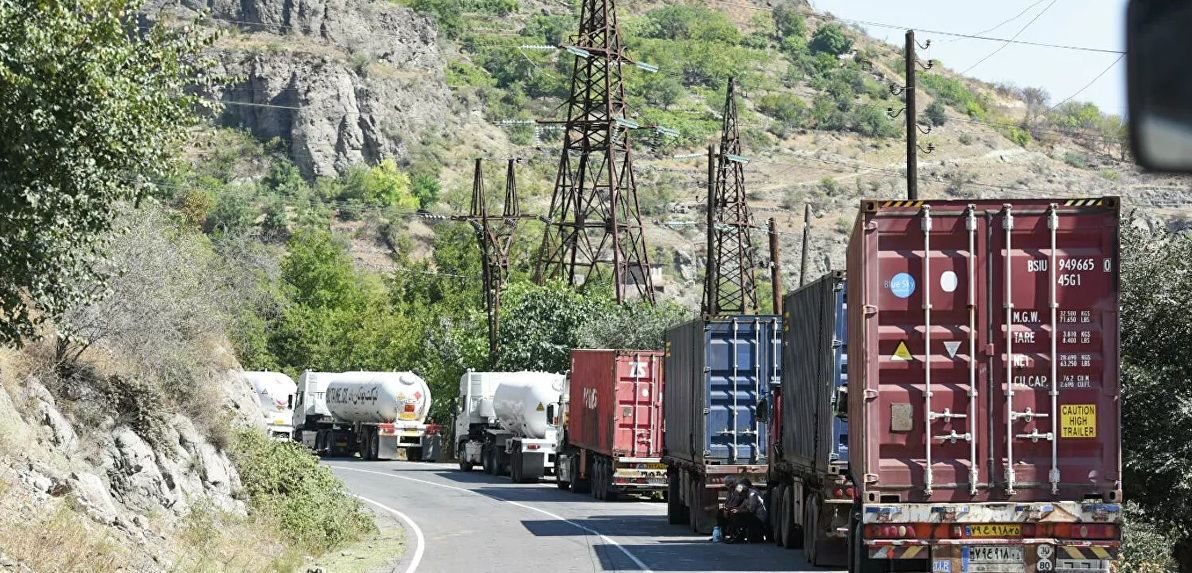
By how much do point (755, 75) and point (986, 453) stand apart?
614ft

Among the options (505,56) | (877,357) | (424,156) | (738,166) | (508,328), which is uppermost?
(505,56)

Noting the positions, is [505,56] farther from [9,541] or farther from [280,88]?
[9,541]

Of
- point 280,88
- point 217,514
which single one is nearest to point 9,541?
point 217,514

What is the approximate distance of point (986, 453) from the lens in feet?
49.1

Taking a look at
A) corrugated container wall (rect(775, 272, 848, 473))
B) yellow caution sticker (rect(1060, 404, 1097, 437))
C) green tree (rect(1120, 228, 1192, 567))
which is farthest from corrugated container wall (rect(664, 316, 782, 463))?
yellow caution sticker (rect(1060, 404, 1097, 437))

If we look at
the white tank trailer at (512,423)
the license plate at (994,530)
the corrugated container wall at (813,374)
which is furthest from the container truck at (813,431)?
the white tank trailer at (512,423)

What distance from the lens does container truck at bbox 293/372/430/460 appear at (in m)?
57.4

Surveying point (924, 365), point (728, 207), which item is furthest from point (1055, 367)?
point (728, 207)

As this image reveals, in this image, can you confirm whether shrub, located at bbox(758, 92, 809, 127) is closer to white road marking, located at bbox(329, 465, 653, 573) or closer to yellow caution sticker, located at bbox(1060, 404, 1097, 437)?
white road marking, located at bbox(329, 465, 653, 573)

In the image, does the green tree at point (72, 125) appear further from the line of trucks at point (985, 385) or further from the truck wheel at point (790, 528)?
the truck wheel at point (790, 528)

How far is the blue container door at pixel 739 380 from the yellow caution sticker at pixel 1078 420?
1201 cm

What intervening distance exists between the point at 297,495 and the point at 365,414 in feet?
113

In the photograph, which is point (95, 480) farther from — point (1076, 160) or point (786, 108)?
point (786, 108)

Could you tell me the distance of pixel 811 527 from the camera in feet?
68.5
